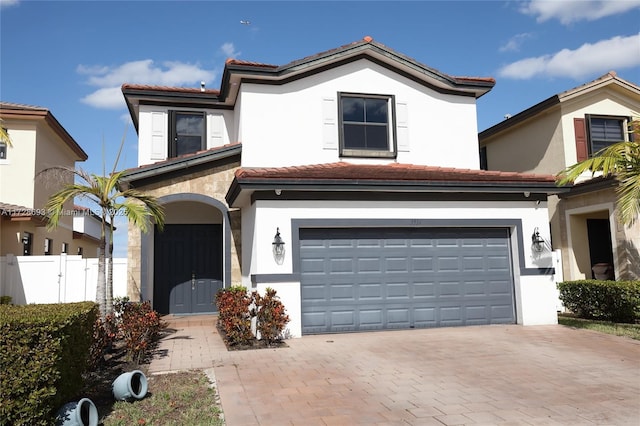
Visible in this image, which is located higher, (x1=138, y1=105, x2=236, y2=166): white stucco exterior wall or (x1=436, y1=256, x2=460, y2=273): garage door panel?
(x1=138, y1=105, x2=236, y2=166): white stucco exterior wall

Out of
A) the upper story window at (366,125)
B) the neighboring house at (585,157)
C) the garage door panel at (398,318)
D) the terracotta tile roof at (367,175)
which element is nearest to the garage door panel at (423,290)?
the garage door panel at (398,318)

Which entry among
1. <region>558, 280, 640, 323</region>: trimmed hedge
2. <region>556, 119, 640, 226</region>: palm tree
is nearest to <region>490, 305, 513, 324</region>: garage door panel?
<region>558, 280, 640, 323</region>: trimmed hedge

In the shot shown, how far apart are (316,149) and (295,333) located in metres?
5.49

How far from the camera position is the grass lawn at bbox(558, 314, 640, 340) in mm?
10907

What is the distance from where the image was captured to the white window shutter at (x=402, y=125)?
46.9ft

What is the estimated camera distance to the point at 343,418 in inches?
216

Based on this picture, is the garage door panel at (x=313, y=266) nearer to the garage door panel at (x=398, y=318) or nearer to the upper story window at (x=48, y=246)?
the garage door panel at (x=398, y=318)

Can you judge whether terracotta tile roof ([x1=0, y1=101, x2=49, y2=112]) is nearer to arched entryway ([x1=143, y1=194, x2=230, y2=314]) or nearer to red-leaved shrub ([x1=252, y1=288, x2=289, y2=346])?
arched entryway ([x1=143, y1=194, x2=230, y2=314])

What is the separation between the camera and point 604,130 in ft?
57.3

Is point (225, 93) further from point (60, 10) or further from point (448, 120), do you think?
point (448, 120)

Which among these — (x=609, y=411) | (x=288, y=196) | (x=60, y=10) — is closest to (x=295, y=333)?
(x=288, y=196)

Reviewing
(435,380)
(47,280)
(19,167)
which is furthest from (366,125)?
(19,167)

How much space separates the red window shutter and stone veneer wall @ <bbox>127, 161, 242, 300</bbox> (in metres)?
11.8

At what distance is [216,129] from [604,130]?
1388cm
